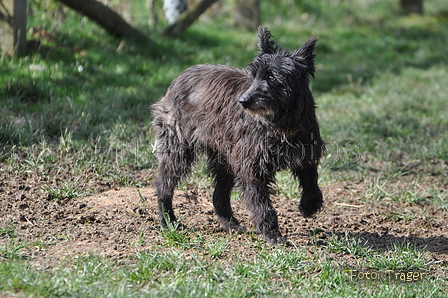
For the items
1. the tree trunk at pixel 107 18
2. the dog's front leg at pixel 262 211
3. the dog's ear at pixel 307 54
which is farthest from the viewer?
the tree trunk at pixel 107 18

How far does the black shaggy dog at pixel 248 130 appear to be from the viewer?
4051mm

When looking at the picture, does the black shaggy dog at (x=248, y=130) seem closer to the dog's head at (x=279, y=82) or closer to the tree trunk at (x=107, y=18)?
the dog's head at (x=279, y=82)

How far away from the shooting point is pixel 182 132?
4715 mm

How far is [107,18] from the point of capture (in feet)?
27.8

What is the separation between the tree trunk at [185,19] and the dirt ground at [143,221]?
15.0 ft

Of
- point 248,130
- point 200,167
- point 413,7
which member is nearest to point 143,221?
point 248,130

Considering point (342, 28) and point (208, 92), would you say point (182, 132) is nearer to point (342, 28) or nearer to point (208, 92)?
point (208, 92)

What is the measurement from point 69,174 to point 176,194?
45.7 inches

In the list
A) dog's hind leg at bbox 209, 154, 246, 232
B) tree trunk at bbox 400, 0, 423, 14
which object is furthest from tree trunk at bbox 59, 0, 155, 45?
tree trunk at bbox 400, 0, 423, 14

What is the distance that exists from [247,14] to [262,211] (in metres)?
8.44

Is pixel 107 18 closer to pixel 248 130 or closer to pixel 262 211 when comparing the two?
pixel 248 130

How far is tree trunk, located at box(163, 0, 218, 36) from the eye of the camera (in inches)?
382

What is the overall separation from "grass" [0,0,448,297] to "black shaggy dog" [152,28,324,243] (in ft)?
1.38

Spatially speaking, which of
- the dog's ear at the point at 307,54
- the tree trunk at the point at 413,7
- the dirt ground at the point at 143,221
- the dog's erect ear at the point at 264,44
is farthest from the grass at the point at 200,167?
the tree trunk at the point at 413,7
